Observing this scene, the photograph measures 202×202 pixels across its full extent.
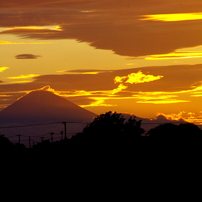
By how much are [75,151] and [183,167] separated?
724 inches

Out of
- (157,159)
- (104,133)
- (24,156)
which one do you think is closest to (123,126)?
(104,133)

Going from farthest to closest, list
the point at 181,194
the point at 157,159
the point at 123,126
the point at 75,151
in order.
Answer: the point at 123,126
the point at 75,151
the point at 157,159
the point at 181,194

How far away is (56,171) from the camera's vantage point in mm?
86312

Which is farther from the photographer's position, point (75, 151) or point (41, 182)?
point (75, 151)

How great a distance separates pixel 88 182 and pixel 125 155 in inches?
488

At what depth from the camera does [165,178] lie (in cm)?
8194

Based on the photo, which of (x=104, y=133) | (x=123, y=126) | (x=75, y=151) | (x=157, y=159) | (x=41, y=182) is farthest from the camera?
(x=123, y=126)

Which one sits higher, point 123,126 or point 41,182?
point 123,126

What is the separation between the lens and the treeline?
102 metres

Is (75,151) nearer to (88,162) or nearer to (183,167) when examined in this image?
(88,162)

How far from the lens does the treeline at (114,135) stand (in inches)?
4013

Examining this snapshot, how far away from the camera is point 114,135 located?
4454 inches

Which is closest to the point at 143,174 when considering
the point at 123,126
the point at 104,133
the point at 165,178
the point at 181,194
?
the point at 165,178

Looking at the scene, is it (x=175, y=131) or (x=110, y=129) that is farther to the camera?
(x=110, y=129)
